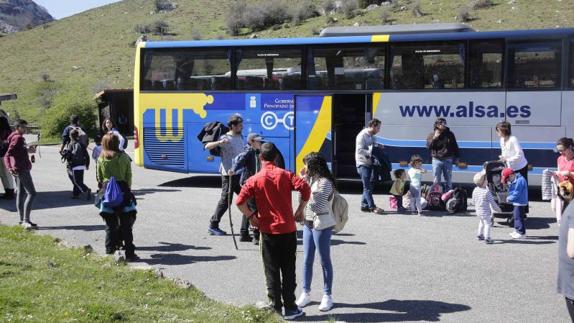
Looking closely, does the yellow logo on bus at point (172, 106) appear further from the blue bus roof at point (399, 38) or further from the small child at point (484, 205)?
the small child at point (484, 205)

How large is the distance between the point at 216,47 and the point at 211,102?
1307 mm

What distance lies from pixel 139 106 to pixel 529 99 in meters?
9.12

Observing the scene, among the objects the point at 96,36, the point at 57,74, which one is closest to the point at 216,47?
the point at 57,74

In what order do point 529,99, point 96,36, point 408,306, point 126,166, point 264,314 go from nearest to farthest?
point 264,314 → point 408,306 → point 126,166 → point 529,99 → point 96,36

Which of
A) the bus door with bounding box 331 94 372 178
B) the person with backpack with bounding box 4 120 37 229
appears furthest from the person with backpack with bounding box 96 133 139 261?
the bus door with bounding box 331 94 372 178

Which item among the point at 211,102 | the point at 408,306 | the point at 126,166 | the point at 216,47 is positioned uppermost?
the point at 216,47

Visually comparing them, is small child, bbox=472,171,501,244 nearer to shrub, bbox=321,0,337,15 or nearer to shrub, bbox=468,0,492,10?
shrub, bbox=468,0,492,10

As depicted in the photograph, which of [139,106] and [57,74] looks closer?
[139,106]

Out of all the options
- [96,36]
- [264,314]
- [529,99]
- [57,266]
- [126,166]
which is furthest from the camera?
[96,36]

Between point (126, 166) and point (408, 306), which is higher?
point (126, 166)

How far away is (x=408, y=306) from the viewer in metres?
7.54

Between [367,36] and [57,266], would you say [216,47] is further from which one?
[57,266]

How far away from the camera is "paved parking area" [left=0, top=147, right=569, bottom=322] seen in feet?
24.6

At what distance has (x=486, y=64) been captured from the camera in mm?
14641
